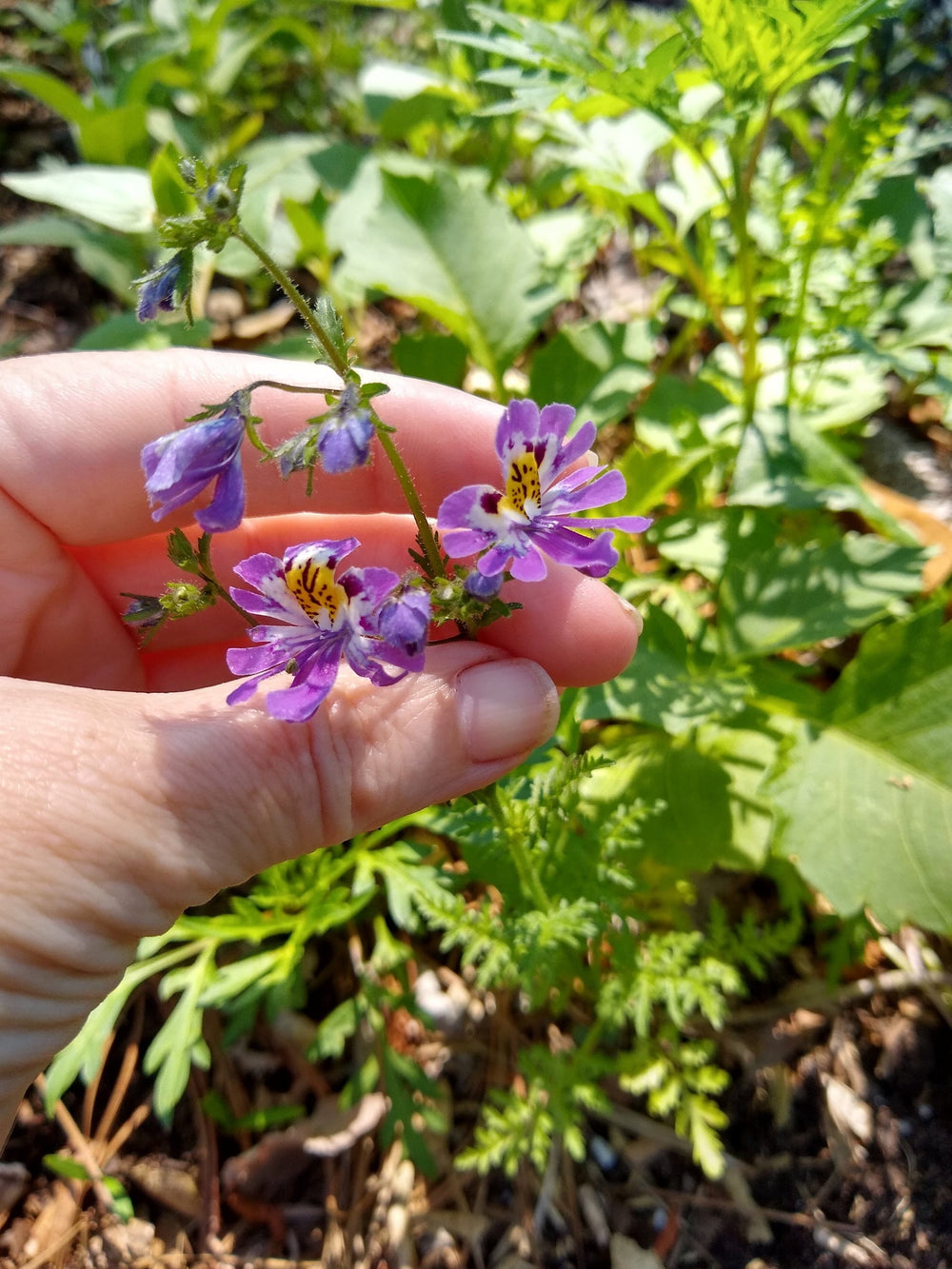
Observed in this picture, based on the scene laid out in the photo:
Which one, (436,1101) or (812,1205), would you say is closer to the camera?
(812,1205)

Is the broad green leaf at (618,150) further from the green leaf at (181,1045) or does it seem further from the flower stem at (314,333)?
the green leaf at (181,1045)

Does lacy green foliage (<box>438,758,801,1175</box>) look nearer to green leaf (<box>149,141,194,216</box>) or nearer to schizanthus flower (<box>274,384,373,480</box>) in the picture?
schizanthus flower (<box>274,384,373,480</box>)

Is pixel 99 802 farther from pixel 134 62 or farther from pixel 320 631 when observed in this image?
pixel 134 62

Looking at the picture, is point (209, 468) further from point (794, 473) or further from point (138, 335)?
point (138, 335)

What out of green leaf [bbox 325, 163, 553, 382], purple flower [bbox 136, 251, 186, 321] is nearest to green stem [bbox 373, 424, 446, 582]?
purple flower [bbox 136, 251, 186, 321]

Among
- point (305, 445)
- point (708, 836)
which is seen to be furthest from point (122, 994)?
point (305, 445)

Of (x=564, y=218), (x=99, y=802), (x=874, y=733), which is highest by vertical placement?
(x=564, y=218)

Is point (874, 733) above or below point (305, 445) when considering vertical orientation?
below

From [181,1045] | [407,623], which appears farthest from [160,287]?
[181,1045]

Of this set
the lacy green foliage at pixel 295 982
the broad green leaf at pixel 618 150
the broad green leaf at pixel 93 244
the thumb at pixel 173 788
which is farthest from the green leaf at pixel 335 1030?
the broad green leaf at pixel 93 244
